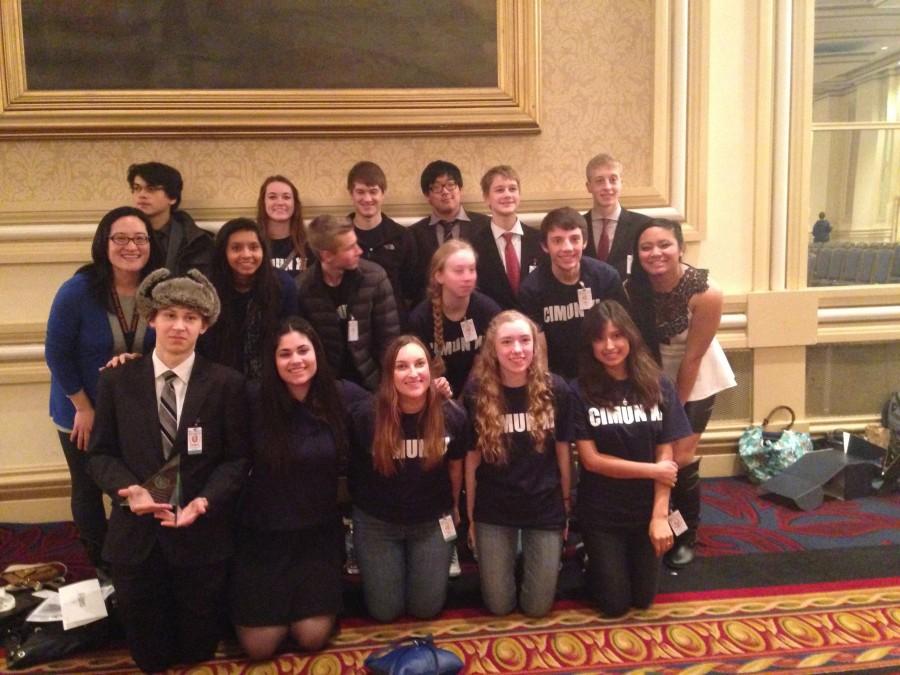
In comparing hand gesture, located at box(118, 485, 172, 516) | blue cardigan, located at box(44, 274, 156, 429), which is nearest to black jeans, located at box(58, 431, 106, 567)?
blue cardigan, located at box(44, 274, 156, 429)

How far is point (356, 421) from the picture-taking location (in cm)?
283

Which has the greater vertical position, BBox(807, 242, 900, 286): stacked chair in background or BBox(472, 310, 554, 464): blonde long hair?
BBox(807, 242, 900, 286): stacked chair in background

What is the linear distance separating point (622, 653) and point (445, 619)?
683mm

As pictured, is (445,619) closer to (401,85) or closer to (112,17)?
(401,85)

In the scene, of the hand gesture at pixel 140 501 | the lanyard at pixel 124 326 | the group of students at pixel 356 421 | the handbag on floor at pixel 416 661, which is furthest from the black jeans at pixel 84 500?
the handbag on floor at pixel 416 661

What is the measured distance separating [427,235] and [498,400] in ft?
4.19

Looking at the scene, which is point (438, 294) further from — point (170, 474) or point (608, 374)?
point (170, 474)

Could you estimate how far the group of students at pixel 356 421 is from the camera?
2514 mm

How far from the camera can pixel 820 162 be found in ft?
15.2

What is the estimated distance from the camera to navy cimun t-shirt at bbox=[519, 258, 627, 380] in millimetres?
3260

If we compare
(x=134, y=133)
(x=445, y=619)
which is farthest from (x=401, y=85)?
(x=445, y=619)

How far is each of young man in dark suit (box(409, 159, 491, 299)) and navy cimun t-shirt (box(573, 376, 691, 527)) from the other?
4.04 ft

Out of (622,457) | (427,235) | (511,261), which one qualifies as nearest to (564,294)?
(511,261)

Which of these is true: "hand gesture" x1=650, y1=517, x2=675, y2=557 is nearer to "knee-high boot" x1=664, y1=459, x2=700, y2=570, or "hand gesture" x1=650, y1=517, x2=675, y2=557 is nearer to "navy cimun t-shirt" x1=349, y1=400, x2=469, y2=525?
"knee-high boot" x1=664, y1=459, x2=700, y2=570
